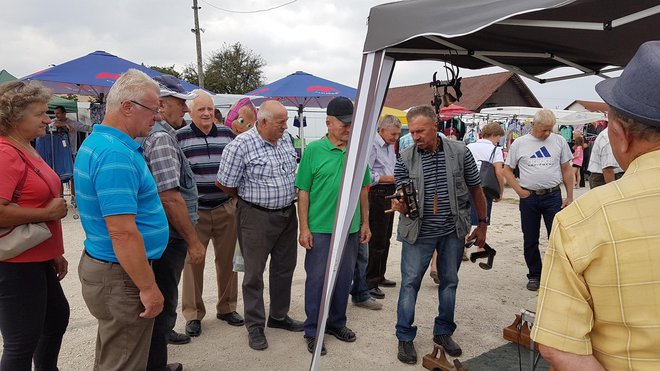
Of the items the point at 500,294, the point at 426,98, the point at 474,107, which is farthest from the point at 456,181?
the point at 426,98

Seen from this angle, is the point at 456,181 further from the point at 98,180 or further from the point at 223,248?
the point at 98,180

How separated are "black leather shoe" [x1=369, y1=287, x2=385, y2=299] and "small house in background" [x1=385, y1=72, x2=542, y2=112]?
25280 millimetres

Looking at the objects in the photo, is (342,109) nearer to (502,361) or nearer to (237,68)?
(502,361)

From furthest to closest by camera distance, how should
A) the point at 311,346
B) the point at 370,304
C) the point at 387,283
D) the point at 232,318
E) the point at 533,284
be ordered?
the point at 387,283, the point at 533,284, the point at 370,304, the point at 232,318, the point at 311,346

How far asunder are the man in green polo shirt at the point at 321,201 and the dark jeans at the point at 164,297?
1.03 m

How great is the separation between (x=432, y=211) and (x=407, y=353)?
1.08 metres

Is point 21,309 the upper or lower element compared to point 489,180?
lower

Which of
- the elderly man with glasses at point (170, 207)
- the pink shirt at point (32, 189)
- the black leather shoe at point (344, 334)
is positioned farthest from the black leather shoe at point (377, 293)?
the pink shirt at point (32, 189)

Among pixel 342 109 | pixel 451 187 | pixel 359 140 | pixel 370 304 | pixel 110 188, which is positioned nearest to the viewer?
pixel 110 188

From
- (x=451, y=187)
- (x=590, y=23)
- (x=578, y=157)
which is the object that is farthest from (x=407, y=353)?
(x=578, y=157)

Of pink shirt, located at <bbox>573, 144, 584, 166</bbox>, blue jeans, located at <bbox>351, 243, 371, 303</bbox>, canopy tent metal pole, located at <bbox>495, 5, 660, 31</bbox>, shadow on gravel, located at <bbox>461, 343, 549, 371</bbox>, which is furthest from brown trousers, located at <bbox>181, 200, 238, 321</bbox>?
pink shirt, located at <bbox>573, 144, 584, 166</bbox>

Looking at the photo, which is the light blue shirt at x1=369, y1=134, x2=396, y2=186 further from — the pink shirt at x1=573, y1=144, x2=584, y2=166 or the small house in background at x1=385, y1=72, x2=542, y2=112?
the small house in background at x1=385, y1=72, x2=542, y2=112

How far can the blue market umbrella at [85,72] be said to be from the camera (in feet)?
24.7

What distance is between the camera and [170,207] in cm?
246
